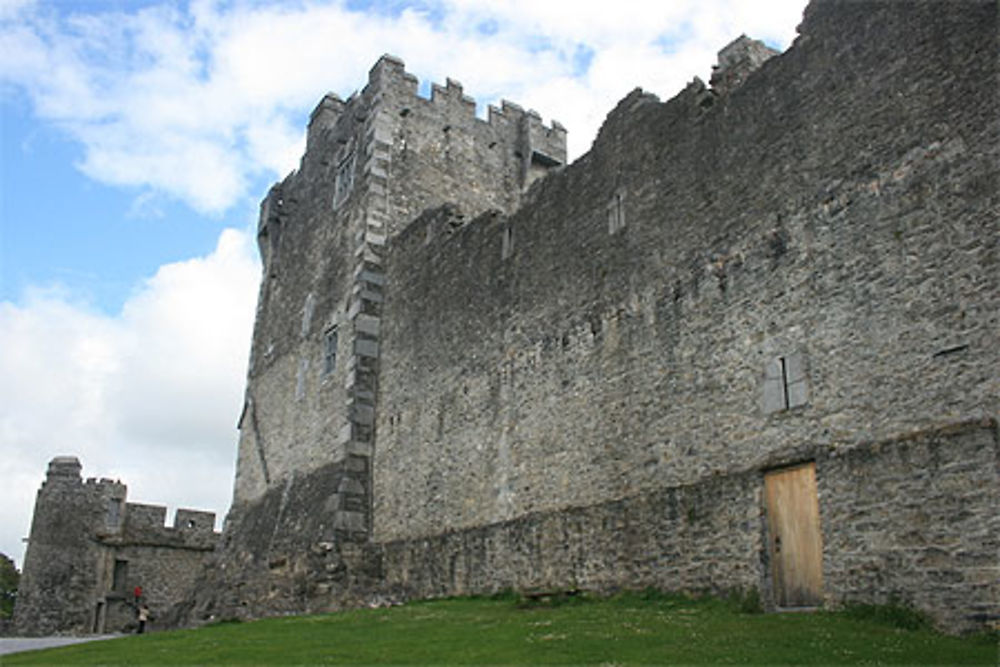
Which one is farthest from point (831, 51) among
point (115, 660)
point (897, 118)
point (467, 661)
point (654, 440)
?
point (115, 660)

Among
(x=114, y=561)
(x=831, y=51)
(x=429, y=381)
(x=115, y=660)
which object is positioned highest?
(x=831, y=51)

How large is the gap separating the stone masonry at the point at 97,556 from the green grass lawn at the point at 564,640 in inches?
561

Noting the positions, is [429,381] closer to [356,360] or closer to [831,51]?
[356,360]

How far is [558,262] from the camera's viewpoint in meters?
16.5

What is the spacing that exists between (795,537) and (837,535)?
0.63 metres

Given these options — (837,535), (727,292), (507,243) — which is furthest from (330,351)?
(837,535)

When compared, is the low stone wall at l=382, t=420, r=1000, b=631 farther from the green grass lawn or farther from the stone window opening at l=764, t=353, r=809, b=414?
the stone window opening at l=764, t=353, r=809, b=414

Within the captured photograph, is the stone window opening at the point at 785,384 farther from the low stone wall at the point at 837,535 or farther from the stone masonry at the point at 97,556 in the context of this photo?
the stone masonry at the point at 97,556

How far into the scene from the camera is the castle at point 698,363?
A: 10.0m

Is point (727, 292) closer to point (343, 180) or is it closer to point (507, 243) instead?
point (507, 243)

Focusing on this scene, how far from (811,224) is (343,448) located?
38.9 ft

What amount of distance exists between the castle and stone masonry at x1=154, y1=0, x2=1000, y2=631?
0.12 ft

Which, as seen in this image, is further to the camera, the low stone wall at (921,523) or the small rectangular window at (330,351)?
the small rectangular window at (330,351)

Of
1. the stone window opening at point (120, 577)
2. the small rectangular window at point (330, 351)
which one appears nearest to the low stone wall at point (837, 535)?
the small rectangular window at point (330, 351)
